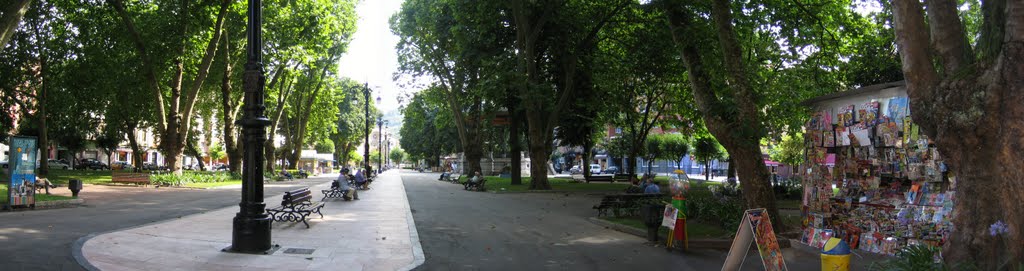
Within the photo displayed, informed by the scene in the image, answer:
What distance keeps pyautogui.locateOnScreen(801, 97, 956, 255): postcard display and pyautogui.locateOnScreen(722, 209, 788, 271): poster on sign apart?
263 cm

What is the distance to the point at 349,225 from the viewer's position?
1198 centimetres

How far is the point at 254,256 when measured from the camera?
25.2ft

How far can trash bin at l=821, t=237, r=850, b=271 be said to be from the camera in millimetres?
5535

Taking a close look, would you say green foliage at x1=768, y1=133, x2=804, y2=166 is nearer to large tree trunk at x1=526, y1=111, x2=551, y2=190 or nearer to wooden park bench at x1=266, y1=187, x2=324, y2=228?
large tree trunk at x1=526, y1=111, x2=551, y2=190

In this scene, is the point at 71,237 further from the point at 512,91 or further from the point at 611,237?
the point at 512,91

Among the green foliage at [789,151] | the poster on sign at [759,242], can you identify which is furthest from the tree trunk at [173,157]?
the green foliage at [789,151]

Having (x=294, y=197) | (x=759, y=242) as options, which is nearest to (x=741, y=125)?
(x=759, y=242)

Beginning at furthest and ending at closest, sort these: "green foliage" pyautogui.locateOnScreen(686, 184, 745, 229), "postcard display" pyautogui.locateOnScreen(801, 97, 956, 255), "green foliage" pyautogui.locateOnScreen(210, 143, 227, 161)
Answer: "green foliage" pyautogui.locateOnScreen(210, 143, 227, 161)
"green foliage" pyautogui.locateOnScreen(686, 184, 745, 229)
"postcard display" pyautogui.locateOnScreen(801, 97, 956, 255)

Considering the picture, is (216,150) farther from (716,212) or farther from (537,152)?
(716,212)

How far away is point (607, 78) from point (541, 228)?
18.0 m

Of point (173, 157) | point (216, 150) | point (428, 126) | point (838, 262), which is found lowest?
point (838, 262)

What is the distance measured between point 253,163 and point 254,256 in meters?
1.33

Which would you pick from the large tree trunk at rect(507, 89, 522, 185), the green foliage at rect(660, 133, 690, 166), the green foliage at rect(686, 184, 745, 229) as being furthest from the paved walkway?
the green foliage at rect(660, 133, 690, 166)

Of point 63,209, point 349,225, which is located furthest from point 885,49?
point 63,209
